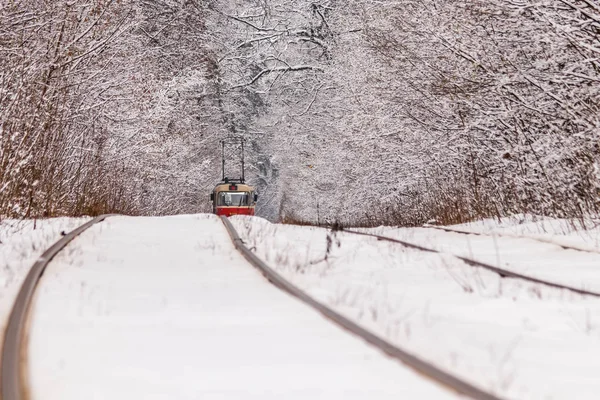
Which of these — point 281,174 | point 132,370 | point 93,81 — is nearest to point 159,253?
point 132,370

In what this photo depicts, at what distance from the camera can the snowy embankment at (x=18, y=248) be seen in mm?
5730

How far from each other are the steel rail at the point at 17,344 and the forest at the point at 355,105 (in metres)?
6.26

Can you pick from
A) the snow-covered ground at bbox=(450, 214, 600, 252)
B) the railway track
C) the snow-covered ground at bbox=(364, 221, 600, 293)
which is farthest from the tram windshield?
the railway track

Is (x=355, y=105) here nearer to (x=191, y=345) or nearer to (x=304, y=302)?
(x=304, y=302)

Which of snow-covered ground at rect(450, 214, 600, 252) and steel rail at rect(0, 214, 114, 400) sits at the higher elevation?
snow-covered ground at rect(450, 214, 600, 252)

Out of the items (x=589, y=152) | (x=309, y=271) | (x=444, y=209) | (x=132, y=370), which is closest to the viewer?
(x=132, y=370)

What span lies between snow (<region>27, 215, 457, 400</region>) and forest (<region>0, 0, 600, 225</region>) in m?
6.31

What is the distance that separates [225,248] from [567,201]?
6339 millimetres

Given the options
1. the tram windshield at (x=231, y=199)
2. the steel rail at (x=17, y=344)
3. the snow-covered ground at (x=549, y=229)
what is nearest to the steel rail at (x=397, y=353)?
the steel rail at (x=17, y=344)

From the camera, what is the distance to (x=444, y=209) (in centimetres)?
1859

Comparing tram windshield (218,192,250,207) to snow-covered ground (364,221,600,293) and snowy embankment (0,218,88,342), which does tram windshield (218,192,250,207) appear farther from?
snow-covered ground (364,221,600,293)

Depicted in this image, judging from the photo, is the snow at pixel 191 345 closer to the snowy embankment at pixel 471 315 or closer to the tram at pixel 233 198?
the snowy embankment at pixel 471 315

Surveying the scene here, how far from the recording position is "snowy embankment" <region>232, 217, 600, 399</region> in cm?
366

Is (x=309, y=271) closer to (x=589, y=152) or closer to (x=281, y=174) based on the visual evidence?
(x=589, y=152)
